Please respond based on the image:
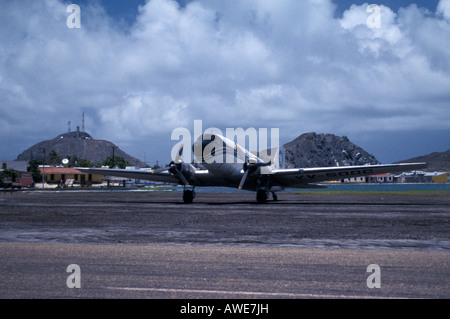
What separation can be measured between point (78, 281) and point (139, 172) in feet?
114

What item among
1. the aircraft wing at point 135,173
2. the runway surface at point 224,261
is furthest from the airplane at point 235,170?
the runway surface at point 224,261

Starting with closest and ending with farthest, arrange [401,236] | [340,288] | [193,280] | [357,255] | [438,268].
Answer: [340,288]
[193,280]
[438,268]
[357,255]
[401,236]

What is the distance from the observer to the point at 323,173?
3978cm

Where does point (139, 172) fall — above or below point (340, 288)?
above

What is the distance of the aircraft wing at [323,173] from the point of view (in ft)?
122

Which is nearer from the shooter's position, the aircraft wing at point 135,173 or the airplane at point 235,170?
the airplane at point 235,170

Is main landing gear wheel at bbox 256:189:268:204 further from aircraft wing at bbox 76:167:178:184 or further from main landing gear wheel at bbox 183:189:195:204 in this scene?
aircraft wing at bbox 76:167:178:184

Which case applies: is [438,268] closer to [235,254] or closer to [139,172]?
[235,254]

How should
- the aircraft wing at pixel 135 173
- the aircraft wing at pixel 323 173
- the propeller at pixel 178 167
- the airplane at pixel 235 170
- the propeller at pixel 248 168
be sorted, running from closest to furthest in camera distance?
the aircraft wing at pixel 323 173
the airplane at pixel 235 170
the propeller at pixel 248 168
the propeller at pixel 178 167
the aircraft wing at pixel 135 173

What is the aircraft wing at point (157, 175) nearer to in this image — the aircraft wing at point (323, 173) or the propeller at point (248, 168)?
the propeller at point (248, 168)

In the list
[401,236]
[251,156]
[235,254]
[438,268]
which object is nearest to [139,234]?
[235,254]
